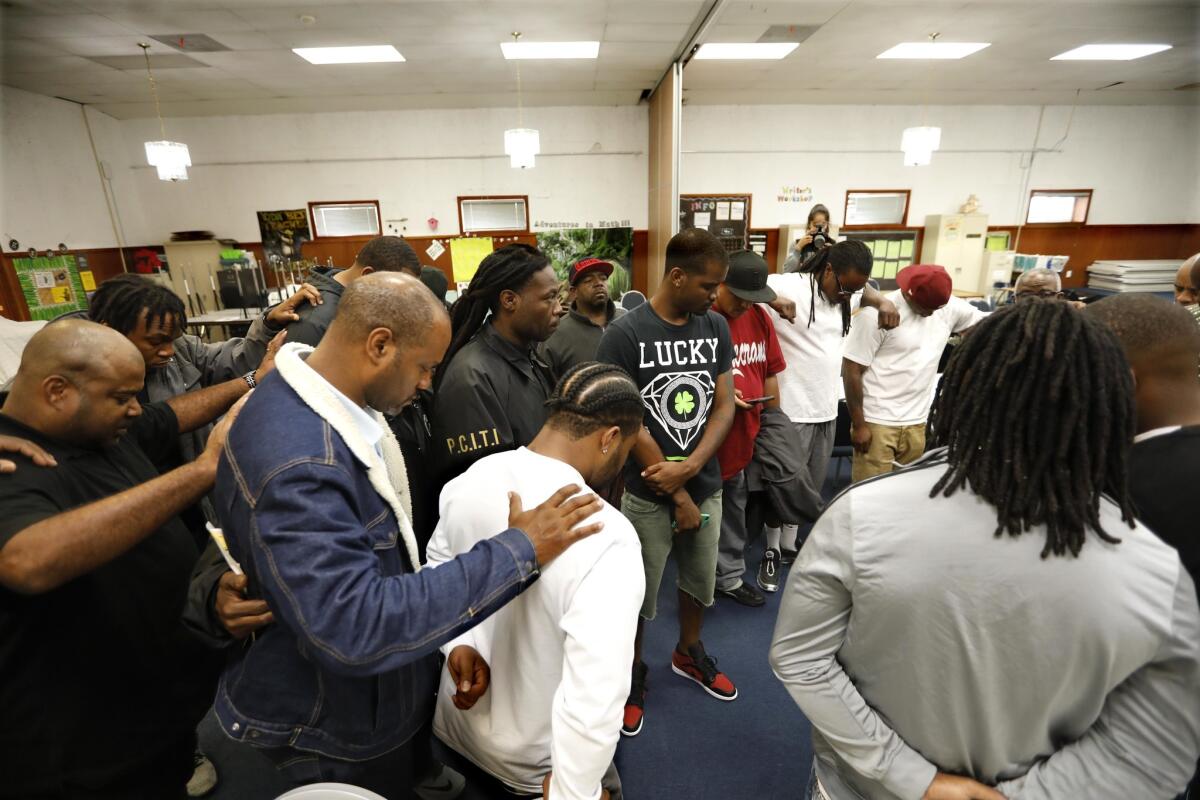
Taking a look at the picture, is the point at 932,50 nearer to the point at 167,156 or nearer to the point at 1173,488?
the point at 1173,488

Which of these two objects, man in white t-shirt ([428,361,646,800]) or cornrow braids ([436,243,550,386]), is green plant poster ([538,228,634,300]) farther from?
man in white t-shirt ([428,361,646,800])

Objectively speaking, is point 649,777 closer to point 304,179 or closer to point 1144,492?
point 1144,492

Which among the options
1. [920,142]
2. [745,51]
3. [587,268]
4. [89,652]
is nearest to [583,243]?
[745,51]

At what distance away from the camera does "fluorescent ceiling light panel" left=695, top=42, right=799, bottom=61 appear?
17.5 ft

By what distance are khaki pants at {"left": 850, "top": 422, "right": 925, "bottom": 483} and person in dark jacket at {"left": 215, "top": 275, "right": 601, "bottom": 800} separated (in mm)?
2542

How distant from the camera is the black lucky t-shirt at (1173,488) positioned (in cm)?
106

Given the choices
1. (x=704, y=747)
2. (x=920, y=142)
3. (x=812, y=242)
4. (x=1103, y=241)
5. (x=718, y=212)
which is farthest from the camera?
(x=1103, y=241)

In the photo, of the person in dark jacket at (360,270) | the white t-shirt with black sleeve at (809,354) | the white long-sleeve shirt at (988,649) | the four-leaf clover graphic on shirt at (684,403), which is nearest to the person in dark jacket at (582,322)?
the four-leaf clover graphic on shirt at (684,403)

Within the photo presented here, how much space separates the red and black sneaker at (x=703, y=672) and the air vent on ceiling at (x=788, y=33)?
5421mm

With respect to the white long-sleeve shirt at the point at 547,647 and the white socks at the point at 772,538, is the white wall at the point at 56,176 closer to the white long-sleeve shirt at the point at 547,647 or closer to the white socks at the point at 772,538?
the white long-sleeve shirt at the point at 547,647

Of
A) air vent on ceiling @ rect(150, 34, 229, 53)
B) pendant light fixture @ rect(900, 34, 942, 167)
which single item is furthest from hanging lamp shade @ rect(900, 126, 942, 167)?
air vent on ceiling @ rect(150, 34, 229, 53)

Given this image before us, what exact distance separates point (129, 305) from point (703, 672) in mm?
2794

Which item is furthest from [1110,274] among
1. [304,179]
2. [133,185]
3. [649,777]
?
[133,185]

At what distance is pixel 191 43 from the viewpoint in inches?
192
